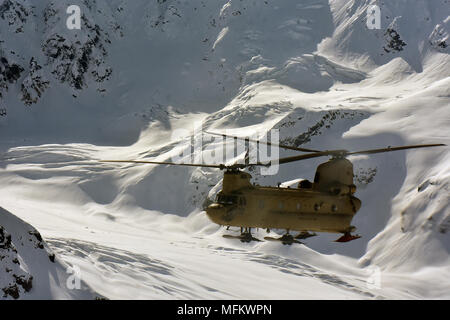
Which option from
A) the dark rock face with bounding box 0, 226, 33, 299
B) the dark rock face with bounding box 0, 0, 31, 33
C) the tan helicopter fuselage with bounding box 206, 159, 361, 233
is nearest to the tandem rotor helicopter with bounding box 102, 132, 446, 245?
the tan helicopter fuselage with bounding box 206, 159, 361, 233

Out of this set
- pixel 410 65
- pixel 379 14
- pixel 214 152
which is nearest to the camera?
pixel 214 152

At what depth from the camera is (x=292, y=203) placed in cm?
3200

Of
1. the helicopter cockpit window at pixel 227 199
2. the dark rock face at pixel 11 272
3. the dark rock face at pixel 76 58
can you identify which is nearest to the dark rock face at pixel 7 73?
the dark rock face at pixel 76 58

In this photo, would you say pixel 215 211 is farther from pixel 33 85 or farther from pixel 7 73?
pixel 7 73

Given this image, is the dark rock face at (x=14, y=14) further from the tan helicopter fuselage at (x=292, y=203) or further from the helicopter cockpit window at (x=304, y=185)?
the tan helicopter fuselage at (x=292, y=203)

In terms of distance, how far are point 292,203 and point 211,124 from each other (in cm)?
9074

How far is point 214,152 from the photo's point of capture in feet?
354

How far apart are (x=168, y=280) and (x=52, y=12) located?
10268 centimetres

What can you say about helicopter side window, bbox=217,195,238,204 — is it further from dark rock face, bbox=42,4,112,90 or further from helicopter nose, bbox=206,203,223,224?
dark rock face, bbox=42,4,112,90

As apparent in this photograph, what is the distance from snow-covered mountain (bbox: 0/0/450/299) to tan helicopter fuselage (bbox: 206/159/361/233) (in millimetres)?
27914

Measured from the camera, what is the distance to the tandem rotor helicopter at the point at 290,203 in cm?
3136

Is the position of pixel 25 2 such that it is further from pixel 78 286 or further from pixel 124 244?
pixel 78 286

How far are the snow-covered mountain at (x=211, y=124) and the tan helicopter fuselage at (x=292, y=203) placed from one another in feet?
91.6
